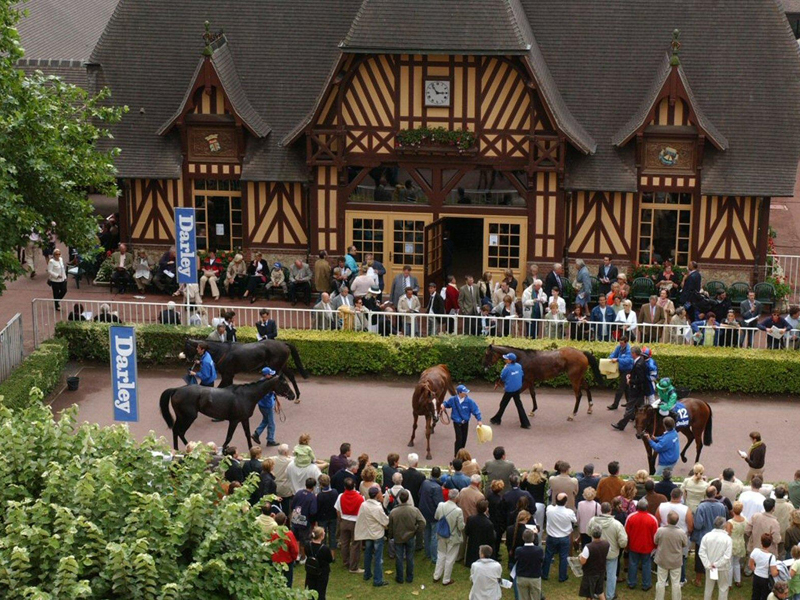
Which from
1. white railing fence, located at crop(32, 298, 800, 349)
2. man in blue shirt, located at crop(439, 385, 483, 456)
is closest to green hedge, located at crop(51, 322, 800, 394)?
white railing fence, located at crop(32, 298, 800, 349)

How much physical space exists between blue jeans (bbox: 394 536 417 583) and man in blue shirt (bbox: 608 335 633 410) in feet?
A: 21.7

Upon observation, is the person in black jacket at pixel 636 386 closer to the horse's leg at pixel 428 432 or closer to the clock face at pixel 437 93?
the horse's leg at pixel 428 432

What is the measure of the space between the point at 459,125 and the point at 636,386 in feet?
28.4

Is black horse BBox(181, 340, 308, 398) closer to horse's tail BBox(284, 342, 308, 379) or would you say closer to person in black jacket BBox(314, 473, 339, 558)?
horse's tail BBox(284, 342, 308, 379)

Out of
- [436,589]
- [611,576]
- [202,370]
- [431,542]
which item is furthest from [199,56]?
[611,576]

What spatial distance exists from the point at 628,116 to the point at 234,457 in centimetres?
1514

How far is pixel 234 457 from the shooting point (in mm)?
18109

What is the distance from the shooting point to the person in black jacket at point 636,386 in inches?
864

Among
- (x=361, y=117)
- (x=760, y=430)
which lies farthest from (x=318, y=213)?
(x=760, y=430)

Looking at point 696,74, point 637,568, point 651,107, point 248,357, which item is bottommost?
point 637,568

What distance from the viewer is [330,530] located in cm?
1816

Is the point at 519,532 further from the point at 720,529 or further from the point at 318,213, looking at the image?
the point at 318,213

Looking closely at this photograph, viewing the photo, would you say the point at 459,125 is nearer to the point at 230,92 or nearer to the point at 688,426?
the point at 230,92

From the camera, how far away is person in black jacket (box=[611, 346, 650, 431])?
21938 millimetres
